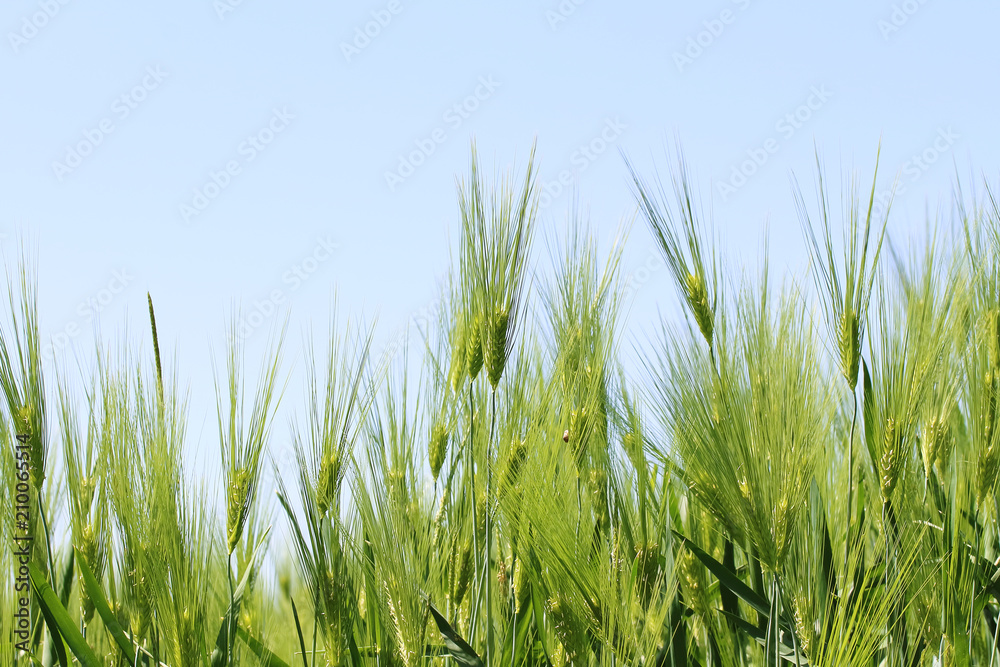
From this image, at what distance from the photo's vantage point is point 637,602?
1261mm

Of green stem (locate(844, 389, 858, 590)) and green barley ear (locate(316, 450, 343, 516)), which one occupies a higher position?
green barley ear (locate(316, 450, 343, 516))

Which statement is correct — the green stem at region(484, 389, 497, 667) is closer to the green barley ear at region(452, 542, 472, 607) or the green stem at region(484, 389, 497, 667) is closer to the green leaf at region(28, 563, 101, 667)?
the green barley ear at region(452, 542, 472, 607)

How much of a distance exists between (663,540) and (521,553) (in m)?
0.26

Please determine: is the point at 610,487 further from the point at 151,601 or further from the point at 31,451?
the point at 31,451

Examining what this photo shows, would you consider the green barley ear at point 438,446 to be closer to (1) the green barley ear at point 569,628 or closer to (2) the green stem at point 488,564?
(2) the green stem at point 488,564

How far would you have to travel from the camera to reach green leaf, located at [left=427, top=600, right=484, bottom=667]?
1.25 meters

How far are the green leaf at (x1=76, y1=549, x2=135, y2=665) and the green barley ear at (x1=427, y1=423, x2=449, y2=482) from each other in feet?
1.88

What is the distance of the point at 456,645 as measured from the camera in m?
1.27

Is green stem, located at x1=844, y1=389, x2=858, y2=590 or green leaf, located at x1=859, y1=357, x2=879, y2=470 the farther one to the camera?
green leaf, located at x1=859, y1=357, x2=879, y2=470
